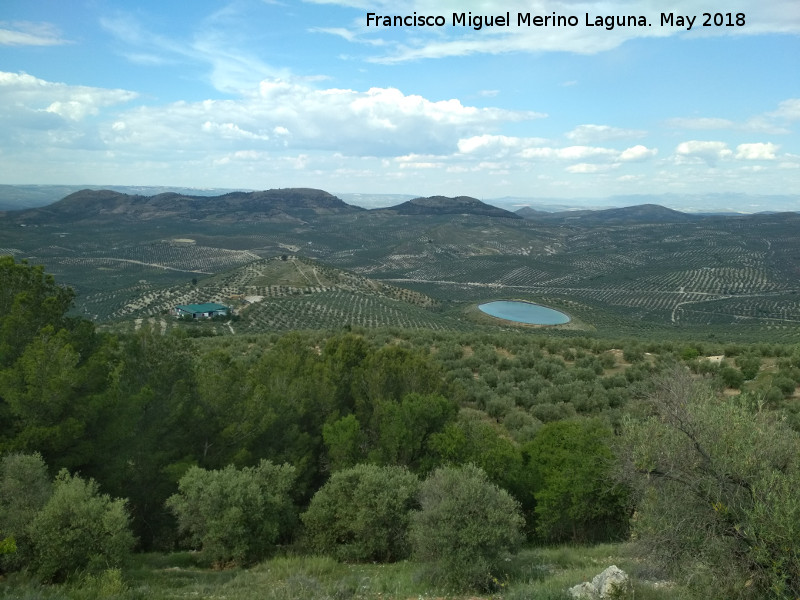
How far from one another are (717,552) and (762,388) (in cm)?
2148

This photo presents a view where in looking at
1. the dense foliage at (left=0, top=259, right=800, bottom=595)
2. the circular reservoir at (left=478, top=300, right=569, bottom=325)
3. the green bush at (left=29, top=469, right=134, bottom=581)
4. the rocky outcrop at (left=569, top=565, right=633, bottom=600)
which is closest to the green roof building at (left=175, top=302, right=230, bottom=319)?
the circular reservoir at (left=478, top=300, right=569, bottom=325)

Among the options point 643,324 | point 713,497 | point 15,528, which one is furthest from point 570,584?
point 643,324

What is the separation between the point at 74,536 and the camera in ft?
35.4

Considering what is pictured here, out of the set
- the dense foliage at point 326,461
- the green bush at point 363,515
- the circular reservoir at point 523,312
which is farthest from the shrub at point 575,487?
the circular reservoir at point 523,312

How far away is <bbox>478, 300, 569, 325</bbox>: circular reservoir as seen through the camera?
274 feet

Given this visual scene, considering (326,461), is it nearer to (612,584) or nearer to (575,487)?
(575,487)

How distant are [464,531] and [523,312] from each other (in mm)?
83195

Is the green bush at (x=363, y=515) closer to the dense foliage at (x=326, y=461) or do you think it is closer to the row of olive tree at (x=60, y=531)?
the dense foliage at (x=326, y=461)

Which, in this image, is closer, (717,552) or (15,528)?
(717,552)

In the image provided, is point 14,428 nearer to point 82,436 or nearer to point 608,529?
point 82,436

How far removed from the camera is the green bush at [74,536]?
10742mm

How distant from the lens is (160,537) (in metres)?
16.1

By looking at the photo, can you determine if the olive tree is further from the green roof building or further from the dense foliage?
the green roof building

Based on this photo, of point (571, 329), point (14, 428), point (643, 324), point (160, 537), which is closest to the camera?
point (14, 428)
